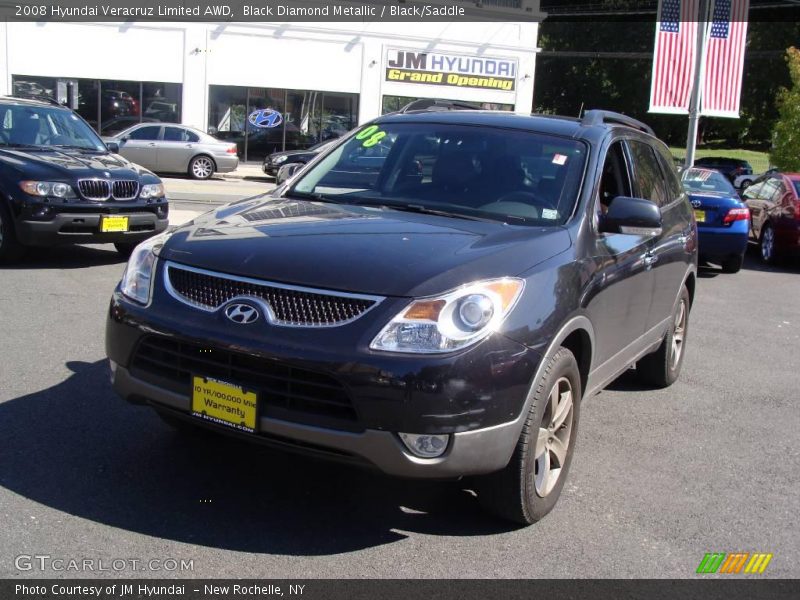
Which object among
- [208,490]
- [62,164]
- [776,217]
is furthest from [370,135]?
[776,217]

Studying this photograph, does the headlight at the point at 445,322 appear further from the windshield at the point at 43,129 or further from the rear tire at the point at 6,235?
the windshield at the point at 43,129

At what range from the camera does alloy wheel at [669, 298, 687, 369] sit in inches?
255

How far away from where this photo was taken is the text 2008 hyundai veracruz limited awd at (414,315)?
3.42 metres

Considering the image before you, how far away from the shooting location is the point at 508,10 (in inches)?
1260

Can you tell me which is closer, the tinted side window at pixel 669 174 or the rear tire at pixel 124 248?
the tinted side window at pixel 669 174

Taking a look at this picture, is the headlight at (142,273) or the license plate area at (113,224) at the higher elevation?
the headlight at (142,273)

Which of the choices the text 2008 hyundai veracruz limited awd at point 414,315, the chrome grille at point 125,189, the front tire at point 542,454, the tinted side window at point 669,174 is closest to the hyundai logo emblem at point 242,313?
the text 2008 hyundai veracruz limited awd at point 414,315

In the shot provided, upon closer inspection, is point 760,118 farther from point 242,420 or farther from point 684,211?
point 242,420

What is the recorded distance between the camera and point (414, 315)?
11.3 ft

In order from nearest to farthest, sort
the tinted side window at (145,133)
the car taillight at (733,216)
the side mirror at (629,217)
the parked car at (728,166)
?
the side mirror at (629,217) < the car taillight at (733,216) < the tinted side window at (145,133) < the parked car at (728,166)

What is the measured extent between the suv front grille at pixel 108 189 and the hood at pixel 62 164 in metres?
0.07

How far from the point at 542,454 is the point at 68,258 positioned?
25.1ft

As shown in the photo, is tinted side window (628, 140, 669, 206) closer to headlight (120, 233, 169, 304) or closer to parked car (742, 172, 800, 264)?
headlight (120, 233, 169, 304)

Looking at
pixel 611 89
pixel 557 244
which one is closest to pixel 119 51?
pixel 557 244
